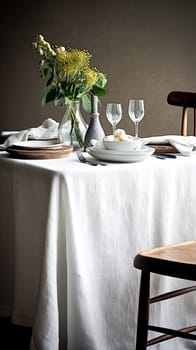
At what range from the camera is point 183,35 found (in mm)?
4137

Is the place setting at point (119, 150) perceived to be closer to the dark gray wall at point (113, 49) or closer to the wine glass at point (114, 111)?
the wine glass at point (114, 111)

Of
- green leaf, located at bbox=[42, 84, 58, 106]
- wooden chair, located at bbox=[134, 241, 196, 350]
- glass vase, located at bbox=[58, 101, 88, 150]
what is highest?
green leaf, located at bbox=[42, 84, 58, 106]

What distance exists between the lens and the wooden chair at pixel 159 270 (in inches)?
68.3

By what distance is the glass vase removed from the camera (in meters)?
2.19

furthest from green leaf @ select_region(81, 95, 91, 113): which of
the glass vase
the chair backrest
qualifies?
the chair backrest

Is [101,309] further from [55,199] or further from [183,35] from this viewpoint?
[183,35]

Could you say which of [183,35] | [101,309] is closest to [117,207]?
[101,309]

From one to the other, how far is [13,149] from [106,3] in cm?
211

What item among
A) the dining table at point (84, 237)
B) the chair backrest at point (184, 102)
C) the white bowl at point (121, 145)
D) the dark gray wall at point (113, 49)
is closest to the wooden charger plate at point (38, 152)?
A: the dining table at point (84, 237)

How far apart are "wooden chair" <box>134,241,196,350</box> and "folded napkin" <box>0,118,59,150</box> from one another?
69 cm

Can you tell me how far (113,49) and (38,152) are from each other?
82.6 inches

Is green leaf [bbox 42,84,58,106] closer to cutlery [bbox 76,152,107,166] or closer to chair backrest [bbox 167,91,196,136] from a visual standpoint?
cutlery [bbox 76,152,107,166]

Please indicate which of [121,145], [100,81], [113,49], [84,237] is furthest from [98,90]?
[113,49]

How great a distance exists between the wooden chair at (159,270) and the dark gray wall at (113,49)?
2.20 metres
